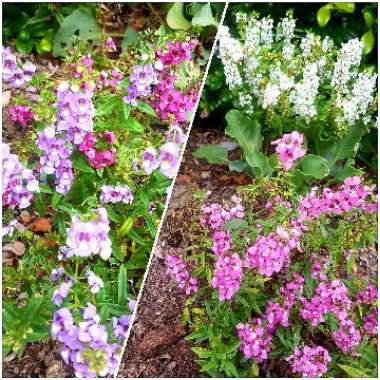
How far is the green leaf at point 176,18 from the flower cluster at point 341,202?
1.79 meters

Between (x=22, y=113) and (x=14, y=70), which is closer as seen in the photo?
(x=14, y=70)

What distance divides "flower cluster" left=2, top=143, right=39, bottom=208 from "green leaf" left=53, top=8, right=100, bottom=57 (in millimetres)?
1963

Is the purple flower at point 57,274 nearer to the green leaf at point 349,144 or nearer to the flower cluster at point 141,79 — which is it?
the flower cluster at point 141,79

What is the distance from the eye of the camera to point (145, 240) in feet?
10.1

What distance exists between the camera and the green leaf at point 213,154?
4086 mm

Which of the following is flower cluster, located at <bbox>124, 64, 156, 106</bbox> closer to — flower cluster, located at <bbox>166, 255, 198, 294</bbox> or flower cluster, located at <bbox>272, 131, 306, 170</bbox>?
flower cluster, located at <bbox>272, 131, 306, 170</bbox>

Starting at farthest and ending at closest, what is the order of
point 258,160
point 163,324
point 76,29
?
point 76,29
point 258,160
point 163,324

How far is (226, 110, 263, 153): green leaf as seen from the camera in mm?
3842

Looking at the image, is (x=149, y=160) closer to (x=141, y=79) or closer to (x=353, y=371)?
(x=141, y=79)

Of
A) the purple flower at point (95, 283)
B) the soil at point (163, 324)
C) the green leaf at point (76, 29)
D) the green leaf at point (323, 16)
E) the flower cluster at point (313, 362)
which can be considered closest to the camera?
the purple flower at point (95, 283)

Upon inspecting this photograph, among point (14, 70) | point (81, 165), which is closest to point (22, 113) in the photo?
point (14, 70)

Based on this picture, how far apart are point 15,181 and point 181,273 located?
36.6 inches

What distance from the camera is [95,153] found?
2816 millimetres

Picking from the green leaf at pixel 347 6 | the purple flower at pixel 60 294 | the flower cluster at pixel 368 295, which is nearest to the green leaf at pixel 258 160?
the flower cluster at pixel 368 295
